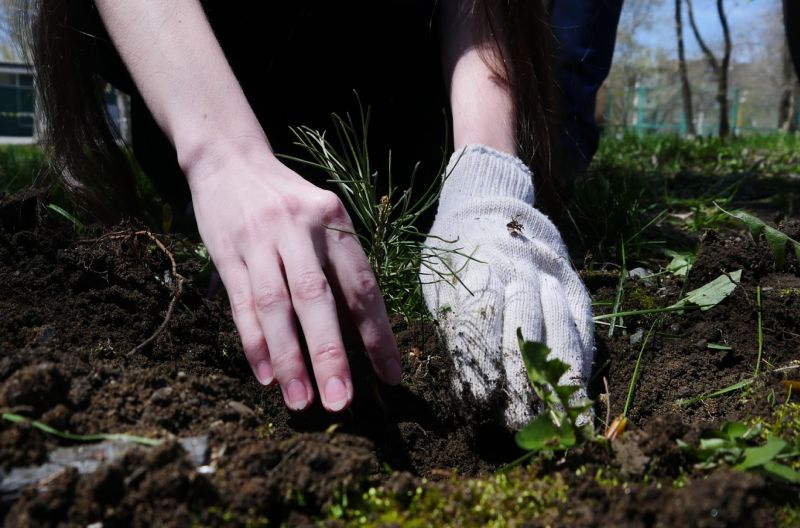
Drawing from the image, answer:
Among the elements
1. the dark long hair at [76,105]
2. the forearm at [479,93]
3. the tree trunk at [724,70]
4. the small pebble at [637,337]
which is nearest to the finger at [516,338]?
the small pebble at [637,337]

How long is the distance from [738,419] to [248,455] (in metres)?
0.90

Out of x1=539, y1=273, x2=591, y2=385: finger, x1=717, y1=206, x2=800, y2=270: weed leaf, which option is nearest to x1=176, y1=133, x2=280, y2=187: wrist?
x1=539, y1=273, x2=591, y2=385: finger

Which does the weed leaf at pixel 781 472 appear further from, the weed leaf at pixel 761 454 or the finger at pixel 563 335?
the finger at pixel 563 335

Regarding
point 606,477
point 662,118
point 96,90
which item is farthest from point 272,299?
point 662,118

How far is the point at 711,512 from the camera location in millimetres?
774

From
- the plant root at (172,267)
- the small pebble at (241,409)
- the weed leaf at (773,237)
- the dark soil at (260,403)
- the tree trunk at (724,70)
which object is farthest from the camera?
the tree trunk at (724,70)

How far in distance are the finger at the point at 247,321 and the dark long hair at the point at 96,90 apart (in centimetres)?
96

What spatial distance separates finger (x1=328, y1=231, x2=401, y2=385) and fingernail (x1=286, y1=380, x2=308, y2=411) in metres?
0.15

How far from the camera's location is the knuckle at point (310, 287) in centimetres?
108

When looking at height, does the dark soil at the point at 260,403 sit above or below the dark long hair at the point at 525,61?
below

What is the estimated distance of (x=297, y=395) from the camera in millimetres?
1056

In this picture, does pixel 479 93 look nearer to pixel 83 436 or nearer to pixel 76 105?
pixel 76 105

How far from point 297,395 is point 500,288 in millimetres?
548

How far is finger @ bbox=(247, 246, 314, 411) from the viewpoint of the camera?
1.06 metres
